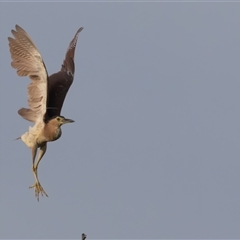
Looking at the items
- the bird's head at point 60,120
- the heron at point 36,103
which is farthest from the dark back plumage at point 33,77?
the bird's head at point 60,120

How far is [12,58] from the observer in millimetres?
19203

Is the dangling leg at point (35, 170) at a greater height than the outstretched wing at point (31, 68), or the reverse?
the outstretched wing at point (31, 68)

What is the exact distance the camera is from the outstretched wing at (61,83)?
1934 cm

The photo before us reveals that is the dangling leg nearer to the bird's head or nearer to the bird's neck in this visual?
the bird's neck

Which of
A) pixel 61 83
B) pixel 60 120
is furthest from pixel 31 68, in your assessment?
pixel 61 83

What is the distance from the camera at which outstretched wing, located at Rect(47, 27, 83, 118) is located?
1934cm

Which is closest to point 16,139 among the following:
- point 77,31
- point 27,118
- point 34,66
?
point 27,118

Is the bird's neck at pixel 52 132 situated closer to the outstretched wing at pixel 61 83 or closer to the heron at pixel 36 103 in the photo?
the heron at pixel 36 103

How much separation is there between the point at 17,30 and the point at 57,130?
223cm

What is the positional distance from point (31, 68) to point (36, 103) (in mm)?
770

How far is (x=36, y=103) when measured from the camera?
746 inches

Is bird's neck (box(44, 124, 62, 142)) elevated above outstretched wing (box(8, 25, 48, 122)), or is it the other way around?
outstretched wing (box(8, 25, 48, 122))

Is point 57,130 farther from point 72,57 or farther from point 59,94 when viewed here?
point 72,57

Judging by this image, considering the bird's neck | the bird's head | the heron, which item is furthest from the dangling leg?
the bird's head
